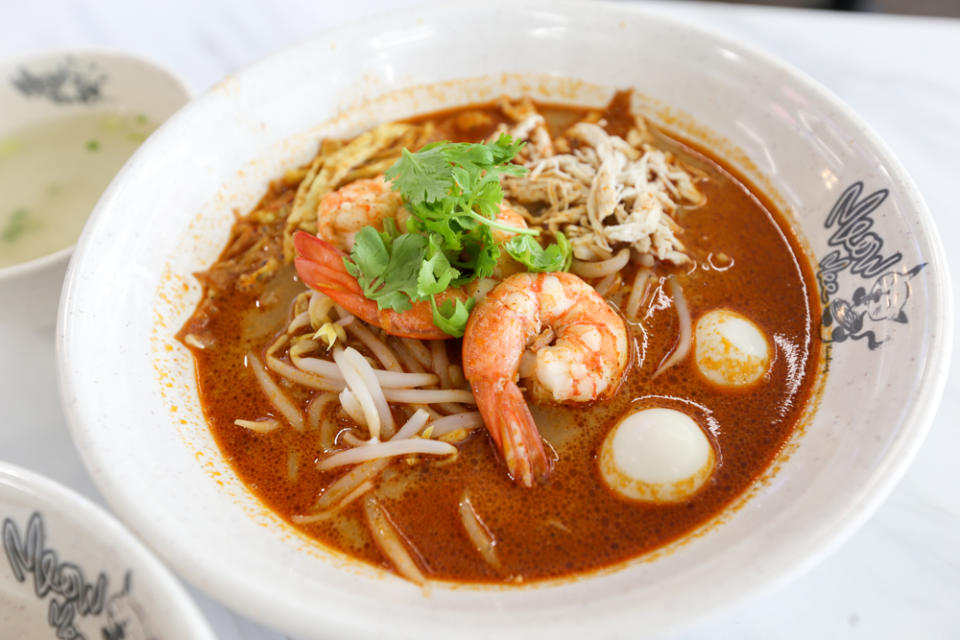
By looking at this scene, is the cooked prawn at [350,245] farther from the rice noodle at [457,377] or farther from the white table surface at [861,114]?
the white table surface at [861,114]

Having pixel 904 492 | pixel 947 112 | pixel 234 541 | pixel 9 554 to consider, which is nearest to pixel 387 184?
pixel 234 541

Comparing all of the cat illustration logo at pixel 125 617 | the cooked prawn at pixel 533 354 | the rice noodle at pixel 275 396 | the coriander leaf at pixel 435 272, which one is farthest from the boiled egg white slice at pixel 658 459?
the cat illustration logo at pixel 125 617

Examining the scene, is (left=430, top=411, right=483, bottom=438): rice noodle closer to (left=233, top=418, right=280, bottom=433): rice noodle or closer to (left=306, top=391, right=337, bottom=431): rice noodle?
(left=306, top=391, right=337, bottom=431): rice noodle

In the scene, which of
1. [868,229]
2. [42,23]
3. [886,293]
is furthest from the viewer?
[42,23]

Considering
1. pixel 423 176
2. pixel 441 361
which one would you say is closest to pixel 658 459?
pixel 441 361

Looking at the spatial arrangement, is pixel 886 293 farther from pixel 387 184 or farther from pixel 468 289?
pixel 387 184
